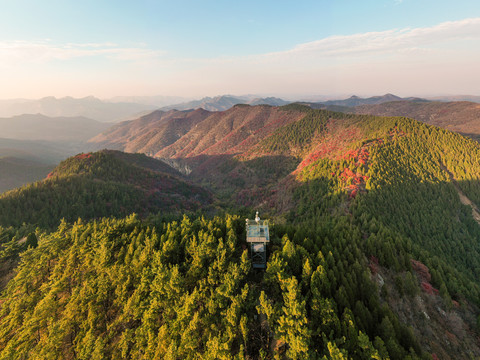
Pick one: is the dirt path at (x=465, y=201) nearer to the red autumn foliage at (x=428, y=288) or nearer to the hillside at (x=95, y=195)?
the red autumn foliage at (x=428, y=288)

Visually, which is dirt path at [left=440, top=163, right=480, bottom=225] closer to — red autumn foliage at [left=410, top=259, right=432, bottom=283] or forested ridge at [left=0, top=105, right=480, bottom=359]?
forested ridge at [left=0, top=105, right=480, bottom=359]

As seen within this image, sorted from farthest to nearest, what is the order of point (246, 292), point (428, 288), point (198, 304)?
point (428, 288) < point (198, 304) < point (246, 292)

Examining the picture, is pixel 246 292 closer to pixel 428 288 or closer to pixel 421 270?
pixel 428 288

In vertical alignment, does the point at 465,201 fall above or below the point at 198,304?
below

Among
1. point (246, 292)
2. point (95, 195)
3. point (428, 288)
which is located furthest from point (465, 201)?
point (95, 195)

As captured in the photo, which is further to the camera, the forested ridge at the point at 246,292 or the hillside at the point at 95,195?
the hillside at the point at 95,195

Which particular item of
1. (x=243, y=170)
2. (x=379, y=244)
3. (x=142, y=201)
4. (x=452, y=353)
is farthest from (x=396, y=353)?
(x=243, y=170)

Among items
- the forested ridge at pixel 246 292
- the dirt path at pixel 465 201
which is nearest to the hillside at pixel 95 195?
the forested ridge at pixel 246 292

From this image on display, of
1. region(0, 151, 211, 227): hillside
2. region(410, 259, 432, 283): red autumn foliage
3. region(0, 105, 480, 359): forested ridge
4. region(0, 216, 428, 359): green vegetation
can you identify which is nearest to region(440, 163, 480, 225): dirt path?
region(0, 105, 480, 359): forested ridge
